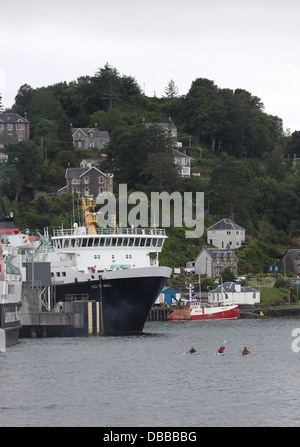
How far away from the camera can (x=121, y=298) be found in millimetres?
97938

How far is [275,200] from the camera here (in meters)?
191

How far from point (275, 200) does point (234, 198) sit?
14254 mm

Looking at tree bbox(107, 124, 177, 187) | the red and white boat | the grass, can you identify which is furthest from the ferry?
tree bbox(107, 124, 177, 187)

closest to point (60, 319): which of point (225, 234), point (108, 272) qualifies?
point (108, 272)

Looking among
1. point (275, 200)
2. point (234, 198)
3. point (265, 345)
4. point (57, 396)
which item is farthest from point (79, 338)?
point (275, 200)

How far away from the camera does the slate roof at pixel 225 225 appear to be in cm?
17300

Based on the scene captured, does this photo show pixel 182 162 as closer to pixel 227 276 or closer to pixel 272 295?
pixel 227 276

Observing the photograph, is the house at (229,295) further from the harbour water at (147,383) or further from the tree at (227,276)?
the harbour water at (147,383)

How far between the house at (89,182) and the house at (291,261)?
105 ft

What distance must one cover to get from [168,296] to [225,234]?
26.0 meters

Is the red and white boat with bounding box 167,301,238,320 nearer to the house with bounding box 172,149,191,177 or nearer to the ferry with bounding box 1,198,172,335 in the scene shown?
the ferry with bounding box 1,198,172,335

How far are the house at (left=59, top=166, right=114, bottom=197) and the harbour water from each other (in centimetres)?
8077

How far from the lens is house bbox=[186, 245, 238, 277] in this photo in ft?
538

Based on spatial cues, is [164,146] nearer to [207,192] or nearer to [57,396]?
[207,192]
